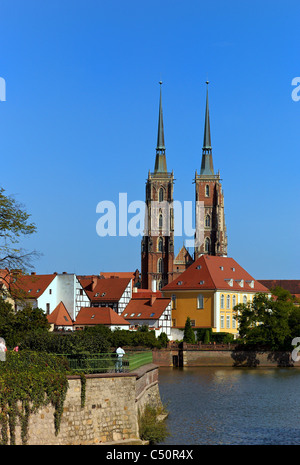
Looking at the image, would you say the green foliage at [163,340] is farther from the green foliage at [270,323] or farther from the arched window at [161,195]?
the arched window at [161,195]

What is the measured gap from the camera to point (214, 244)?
145875 mm

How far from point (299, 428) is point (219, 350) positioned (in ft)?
141

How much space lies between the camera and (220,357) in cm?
7519

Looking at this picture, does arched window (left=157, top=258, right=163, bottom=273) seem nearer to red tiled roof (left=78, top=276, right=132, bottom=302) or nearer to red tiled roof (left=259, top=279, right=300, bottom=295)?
red tiled roof (left=259, top=279, right=300, bottom=295)

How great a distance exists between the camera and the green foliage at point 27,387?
21250 mm

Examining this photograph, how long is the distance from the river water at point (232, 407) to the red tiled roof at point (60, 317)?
20.8 metres

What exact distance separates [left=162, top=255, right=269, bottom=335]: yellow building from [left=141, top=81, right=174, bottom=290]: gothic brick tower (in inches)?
1898

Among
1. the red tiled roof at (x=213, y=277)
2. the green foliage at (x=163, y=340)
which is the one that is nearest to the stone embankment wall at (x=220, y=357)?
the green foliage at (x=163, y=340)

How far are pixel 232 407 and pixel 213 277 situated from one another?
51.5 meters

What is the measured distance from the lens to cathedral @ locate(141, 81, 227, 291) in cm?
14388

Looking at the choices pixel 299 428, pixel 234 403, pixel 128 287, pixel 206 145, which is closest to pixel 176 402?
pixel 234 403

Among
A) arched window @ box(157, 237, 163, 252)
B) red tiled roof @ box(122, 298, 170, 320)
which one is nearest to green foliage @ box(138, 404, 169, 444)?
red tiled roof @ box(122, 298, 170, 320)

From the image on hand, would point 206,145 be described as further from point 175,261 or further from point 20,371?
point 20,371

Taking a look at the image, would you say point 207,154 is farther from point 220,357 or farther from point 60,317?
point 220,357
